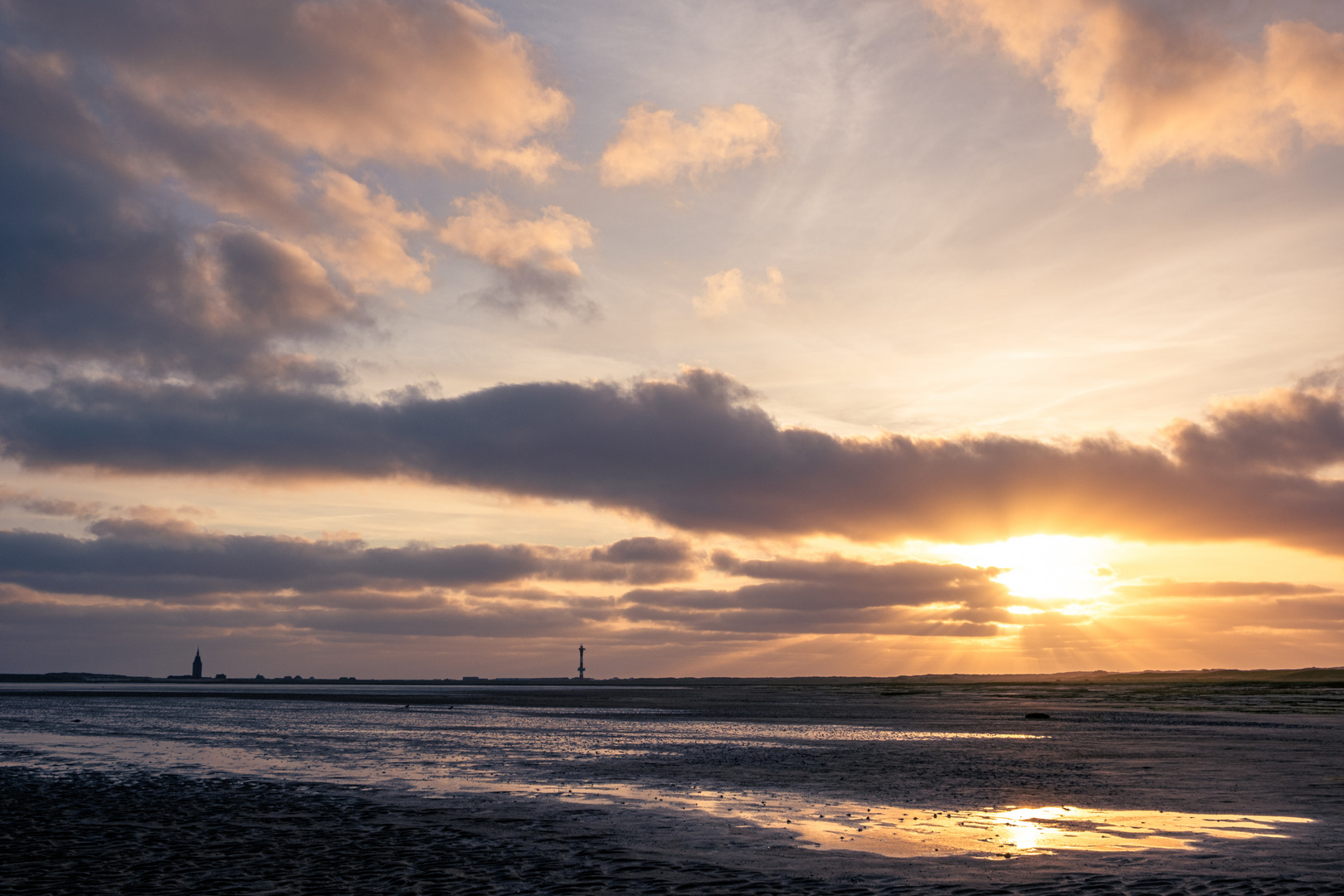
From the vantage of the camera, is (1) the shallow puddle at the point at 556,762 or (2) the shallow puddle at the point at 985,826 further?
(1) the shallow puddle at the point at 556,762

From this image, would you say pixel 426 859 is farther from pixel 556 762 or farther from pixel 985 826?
pixel 556 762

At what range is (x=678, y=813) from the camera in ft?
85.3

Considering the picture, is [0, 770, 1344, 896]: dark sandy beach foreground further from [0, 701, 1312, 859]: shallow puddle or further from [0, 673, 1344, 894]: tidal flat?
[0, 701, 1312, 859]: shallow puddle

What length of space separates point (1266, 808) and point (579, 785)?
19780 millimetres

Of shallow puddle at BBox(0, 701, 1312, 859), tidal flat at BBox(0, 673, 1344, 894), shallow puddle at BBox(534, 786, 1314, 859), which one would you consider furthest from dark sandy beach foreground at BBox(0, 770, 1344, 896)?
shallow puddle at BBox(0, 701, 1312, 859)

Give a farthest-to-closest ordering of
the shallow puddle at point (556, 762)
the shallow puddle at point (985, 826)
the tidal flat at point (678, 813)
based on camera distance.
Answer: the shallow puddle at point (556, 762) → the shallow puddle at point (985, 826) → the tidal flat at point (678, 813)

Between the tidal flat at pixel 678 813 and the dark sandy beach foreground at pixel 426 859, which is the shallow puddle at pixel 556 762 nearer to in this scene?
the tidal flat at pixel 678 813

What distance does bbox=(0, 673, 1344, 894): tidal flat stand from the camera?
17844 millimetres

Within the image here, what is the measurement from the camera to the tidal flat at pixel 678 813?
17.8 meters

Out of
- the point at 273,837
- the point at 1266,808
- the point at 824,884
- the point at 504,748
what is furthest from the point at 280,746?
the point at 1266,808

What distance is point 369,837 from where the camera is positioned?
879 inches

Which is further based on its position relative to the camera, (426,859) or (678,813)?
(678,813)

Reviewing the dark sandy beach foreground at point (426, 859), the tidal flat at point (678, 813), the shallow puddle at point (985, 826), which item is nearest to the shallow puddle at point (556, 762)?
the shallow puddle at point (985, 826)

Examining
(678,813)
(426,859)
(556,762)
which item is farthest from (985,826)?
(556,762)
